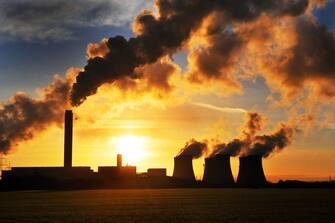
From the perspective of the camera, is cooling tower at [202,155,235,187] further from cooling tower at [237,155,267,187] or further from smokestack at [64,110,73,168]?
smokestack at [64,110,73,168]

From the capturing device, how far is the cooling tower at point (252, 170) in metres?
172

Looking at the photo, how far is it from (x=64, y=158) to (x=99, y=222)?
369ft

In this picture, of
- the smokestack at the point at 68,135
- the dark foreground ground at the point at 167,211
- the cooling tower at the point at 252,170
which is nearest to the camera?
the dark foreground ground at the point at 167,211

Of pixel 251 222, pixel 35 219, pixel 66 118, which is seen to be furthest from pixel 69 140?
pixel 251 222

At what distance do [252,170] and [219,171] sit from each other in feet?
47.6

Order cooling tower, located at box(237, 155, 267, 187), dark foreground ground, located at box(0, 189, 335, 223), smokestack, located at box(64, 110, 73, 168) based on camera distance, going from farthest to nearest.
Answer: cooling tower, located at box(237, 155, 267, 187), smokestack, located at box(64, 110, 73, 168), dark foreground ground, located at box(0, 189, 335, 223)

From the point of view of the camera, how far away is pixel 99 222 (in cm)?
6944

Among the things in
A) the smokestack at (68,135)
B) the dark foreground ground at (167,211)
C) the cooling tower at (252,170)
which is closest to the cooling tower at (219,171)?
the cooling tower at (252,170)

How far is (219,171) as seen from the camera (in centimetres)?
18662

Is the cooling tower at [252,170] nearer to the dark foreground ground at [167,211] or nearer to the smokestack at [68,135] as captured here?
the dark foreground ground at [167,211]

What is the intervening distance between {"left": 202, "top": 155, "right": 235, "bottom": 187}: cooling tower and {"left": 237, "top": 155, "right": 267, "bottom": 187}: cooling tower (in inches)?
174

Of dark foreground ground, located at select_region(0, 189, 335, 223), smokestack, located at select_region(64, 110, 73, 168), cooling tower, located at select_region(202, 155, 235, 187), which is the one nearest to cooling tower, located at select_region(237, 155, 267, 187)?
cooling tower, located at select_region(202, 155, 235, 187)

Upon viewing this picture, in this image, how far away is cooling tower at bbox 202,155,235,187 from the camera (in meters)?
180

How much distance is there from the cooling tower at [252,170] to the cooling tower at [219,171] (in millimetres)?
4421
